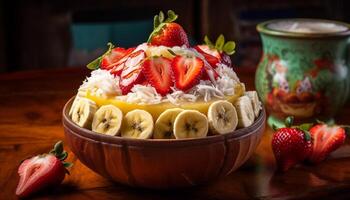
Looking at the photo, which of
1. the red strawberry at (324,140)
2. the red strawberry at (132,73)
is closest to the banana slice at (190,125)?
the red strawberry at (132,73)

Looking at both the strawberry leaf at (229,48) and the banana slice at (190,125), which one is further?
the strawberry leaf at (229,48)

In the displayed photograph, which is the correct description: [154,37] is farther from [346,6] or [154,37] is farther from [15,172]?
[346,6]

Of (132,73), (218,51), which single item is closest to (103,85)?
(132,73)

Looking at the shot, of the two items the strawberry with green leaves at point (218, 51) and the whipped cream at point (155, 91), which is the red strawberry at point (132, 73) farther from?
the strawberry with green leaves at point (218, 51)

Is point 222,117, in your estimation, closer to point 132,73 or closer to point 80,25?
point 132,73

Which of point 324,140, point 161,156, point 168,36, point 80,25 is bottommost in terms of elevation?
point 80,25

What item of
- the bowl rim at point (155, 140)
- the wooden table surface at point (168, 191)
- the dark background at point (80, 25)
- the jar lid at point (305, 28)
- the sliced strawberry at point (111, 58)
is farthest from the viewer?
the dark background at point (80, 25)
